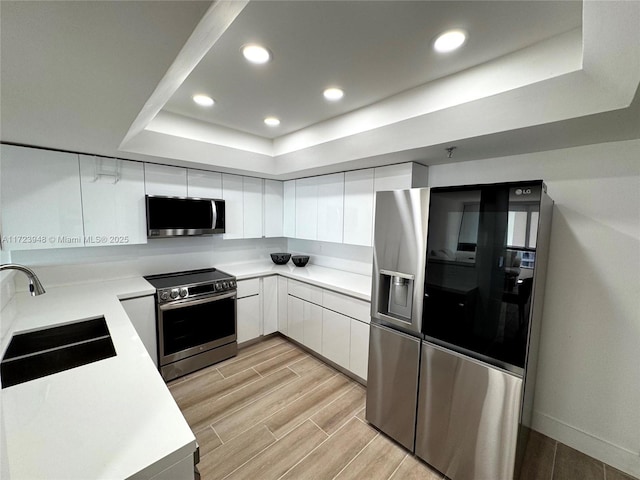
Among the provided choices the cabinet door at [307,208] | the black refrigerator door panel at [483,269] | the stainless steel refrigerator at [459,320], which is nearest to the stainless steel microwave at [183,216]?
the cabinet door at [307,208]

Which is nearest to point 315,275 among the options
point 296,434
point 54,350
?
point 296,434

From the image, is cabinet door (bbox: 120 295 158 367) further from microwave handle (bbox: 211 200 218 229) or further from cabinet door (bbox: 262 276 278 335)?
cabinet door (bbox: 262 276 278 335)

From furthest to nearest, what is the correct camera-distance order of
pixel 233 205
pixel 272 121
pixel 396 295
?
pixel 233 205
pixel 272 121
pixel 396 295

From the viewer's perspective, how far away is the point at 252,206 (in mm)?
3523

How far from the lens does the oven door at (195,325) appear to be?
256 centimetres

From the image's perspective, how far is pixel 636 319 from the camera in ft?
5.64

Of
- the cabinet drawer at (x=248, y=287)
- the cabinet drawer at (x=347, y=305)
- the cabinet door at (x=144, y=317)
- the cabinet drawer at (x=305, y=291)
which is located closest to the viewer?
the cabinet door at (x=144, y=317)

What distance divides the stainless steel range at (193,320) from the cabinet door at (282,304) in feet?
2.03

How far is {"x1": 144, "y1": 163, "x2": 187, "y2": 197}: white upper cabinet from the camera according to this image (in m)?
2.71

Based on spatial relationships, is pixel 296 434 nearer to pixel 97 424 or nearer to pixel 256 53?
pixel 97 424

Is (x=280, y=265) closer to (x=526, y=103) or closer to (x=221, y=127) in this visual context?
(x=221, y=127)

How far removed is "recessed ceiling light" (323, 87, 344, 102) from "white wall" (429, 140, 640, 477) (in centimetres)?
152

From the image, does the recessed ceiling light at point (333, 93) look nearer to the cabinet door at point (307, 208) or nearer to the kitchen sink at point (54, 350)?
the cabinet door at point (307, 208)

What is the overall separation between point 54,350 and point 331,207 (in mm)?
2505
